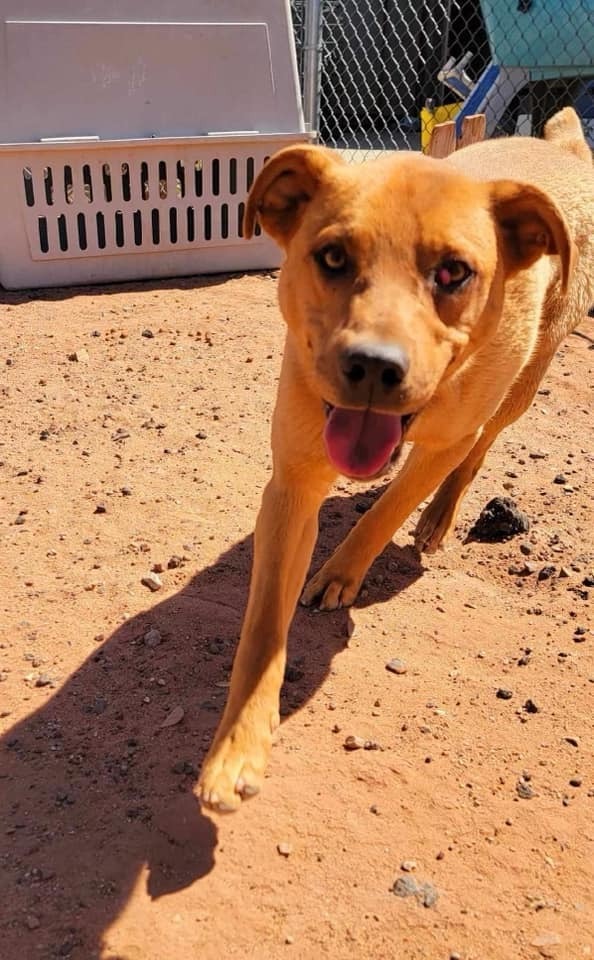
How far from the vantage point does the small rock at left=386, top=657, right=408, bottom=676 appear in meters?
3.61

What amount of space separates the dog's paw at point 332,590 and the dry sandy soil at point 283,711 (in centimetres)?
5

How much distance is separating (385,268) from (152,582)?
1.79 meters

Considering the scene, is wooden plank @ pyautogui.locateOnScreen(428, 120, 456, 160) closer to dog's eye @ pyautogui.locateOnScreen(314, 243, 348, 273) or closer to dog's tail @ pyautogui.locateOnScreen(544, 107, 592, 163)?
dog's tail @ pyautogui.locateOnScreen(544, 107, 592, 163)

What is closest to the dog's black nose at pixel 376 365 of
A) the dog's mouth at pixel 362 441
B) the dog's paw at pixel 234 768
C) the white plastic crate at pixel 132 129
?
the dog's mouth at pixel 362 441

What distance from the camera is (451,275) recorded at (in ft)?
9.28

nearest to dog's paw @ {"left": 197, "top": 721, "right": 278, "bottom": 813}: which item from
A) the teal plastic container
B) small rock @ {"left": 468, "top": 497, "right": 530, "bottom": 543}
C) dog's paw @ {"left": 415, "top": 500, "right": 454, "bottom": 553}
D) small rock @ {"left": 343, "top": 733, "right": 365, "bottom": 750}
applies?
small rock @ {"left": 343, "top": 733, "right": 365, "bottom": 750}

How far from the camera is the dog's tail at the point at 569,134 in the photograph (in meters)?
5.23

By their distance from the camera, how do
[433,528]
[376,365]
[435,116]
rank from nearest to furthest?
[376,365]
[433,528]
[435,116]

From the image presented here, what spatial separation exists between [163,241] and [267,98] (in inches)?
49.7

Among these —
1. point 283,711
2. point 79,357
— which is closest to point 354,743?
point 283,711

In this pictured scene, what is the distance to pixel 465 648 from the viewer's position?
3.77m

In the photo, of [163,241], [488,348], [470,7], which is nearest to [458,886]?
[488,348]

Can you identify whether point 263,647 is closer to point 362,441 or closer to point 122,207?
point 362,441

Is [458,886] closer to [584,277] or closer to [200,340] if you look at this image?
[584,277]
